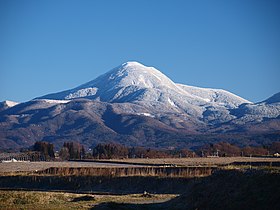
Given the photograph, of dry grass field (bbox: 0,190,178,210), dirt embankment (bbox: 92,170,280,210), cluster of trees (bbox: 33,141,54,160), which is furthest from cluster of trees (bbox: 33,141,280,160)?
dirt embankment (bbox: 92,170,280,210)

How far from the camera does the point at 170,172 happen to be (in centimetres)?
5147

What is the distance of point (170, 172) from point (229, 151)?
76.8 meters

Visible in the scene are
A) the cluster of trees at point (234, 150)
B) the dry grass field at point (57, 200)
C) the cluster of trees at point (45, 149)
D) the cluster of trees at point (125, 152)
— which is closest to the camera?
the dry grass field at point (57, 200)

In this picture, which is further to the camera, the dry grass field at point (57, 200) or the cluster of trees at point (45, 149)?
the cluster of trees at point (45, 149)

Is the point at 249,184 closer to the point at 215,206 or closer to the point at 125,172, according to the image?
the point at 215,206

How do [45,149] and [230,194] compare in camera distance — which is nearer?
[230,194]

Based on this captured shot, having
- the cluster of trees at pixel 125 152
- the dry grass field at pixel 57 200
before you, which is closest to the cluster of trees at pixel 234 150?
the cluster of trees at pixel 125 152

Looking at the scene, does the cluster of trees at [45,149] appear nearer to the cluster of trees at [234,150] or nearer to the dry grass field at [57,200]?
the cluster of trees at [234,150]

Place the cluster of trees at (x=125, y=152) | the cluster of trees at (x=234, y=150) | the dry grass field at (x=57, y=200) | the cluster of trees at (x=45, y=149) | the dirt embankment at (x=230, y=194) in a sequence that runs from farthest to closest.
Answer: the cluster of trees at (x=45, y=149), the cluster of trees at (x=234, y=150), the cluster of trees at (x=125, y=152), the dry grass field at (x=57, y=200), the dirt embankment at (x=230, y=194)

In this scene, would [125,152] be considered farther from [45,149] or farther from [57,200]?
[57,200]

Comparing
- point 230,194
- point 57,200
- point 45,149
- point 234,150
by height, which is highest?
point 234,150

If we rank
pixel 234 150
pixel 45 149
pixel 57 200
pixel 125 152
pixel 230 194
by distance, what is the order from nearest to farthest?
1. pixel 230 194
2. pixel 57 200
3. pixel 45 149
4. pixel 234 150
5. pixel 125 152

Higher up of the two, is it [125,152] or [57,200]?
[125,152]

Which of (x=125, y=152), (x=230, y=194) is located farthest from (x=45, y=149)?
(x=230, y=194)
